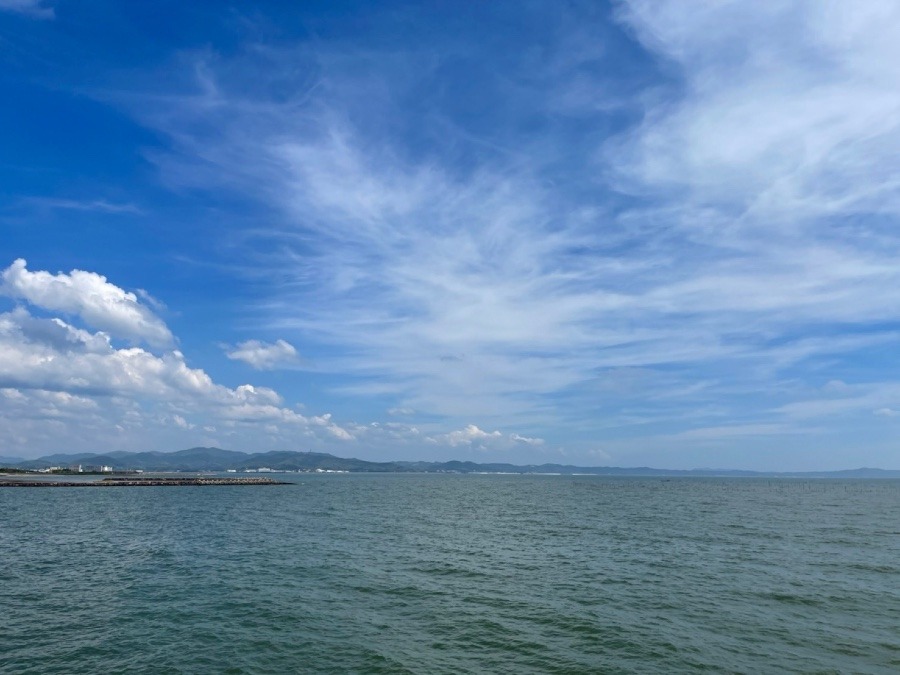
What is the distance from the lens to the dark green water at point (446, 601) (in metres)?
24.2

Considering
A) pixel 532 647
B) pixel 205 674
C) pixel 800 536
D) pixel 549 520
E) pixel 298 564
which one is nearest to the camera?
pixel 205 674

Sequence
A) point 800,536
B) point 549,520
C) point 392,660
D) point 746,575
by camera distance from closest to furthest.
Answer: point 392,660 → point 746,575 → point 800,536 → point 549,520

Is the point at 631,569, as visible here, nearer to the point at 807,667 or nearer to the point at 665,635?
the point at 665,635


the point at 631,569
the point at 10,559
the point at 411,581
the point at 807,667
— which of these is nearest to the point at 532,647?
the point at 807,667

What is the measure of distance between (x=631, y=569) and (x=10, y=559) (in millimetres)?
49946

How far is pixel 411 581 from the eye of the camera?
124ft

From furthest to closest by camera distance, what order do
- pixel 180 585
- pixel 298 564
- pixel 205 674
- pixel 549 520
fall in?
pixel 549 520 < pixel 298 564 < pixel 180 585 < pixel 205 674

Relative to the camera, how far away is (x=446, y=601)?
1293 inches

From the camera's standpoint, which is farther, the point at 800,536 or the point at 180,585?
the point at 800,536

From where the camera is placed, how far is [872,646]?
1015 inches

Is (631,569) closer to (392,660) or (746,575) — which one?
(746,575)

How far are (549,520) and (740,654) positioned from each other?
54.4 meters

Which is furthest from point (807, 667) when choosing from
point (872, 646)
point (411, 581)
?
point (411, 581)

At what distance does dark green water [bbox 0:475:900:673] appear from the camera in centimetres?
2420
